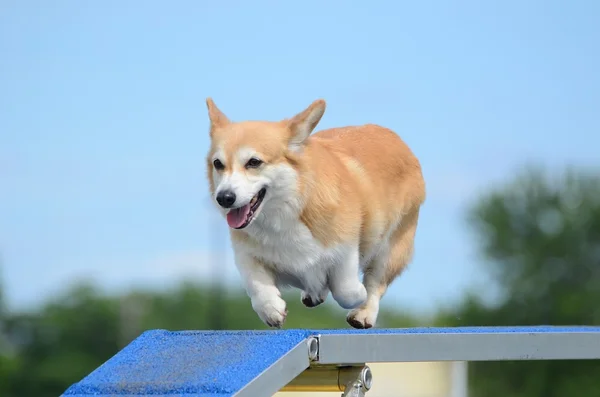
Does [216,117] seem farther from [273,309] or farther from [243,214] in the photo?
[273,309]

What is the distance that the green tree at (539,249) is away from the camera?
173 feet

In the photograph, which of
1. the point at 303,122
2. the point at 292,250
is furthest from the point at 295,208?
the point at 303,122

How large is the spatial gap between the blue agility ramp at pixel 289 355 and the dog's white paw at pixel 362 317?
30.6 inches

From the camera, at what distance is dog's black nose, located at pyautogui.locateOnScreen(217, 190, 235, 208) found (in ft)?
20.2

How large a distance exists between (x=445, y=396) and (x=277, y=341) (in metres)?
5.31

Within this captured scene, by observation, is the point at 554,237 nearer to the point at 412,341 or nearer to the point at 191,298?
the point at 191,298

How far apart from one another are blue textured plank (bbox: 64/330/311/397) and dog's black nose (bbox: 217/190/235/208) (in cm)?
72

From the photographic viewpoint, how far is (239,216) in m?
6.39

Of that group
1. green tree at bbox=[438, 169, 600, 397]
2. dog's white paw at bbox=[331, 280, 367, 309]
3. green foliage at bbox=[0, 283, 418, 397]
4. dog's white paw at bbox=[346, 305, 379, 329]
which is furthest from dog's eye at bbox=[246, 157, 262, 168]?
green foliage at bbox=[0, 283, 418, 397]

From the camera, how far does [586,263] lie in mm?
54656

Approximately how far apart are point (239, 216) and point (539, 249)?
4992cm

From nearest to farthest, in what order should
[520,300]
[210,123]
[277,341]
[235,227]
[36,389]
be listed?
[277,341] → [235,227] → [210,123] → [520,300] → [36,389]

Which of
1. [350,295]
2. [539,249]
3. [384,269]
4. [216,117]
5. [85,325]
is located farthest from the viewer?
[85,325]

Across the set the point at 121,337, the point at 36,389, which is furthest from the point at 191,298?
the point at 36,389
